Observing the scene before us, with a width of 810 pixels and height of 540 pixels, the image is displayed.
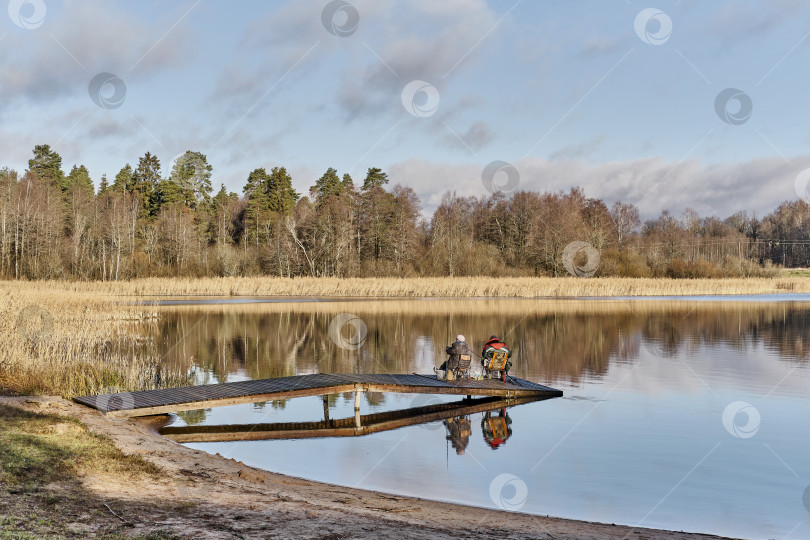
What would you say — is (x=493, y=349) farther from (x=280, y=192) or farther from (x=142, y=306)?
(x=280, y=192)

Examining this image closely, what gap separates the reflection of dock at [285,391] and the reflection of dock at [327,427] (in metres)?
0.40

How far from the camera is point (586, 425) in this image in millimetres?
A: 14586

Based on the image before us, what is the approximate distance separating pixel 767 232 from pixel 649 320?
10895cm

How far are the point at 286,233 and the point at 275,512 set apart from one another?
66.6 meters

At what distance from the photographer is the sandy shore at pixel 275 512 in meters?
6.86

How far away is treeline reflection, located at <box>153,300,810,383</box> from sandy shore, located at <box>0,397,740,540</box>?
35.7 feet

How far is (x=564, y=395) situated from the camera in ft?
59.4

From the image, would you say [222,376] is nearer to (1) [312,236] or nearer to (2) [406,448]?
(2) [406,448]

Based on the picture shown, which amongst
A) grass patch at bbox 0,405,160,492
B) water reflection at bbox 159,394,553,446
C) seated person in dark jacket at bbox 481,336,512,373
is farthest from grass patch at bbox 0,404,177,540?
seated person in dark jacket at bbox 481,336,512,373

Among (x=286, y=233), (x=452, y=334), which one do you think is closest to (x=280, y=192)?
(x=286, y=233)

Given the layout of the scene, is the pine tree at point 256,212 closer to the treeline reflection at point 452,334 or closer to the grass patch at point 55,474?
the treeline reflection at point 452,334

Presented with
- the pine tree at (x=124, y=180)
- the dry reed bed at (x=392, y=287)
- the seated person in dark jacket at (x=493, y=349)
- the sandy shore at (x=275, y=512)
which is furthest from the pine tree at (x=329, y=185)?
the sandy shore at (x=275, y=512)

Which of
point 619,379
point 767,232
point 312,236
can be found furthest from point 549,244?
point 767,232

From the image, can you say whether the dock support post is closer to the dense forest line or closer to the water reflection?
the water reflection
